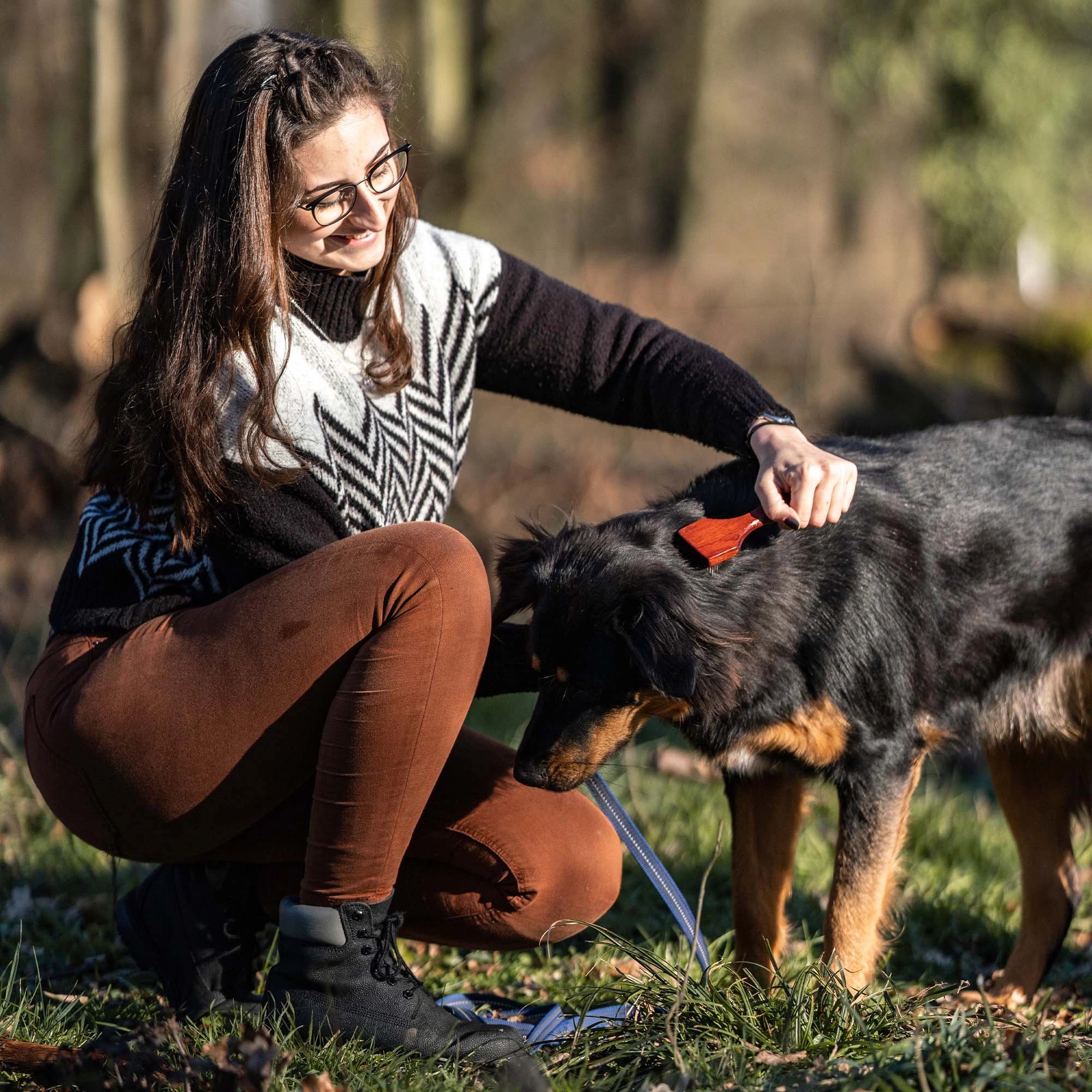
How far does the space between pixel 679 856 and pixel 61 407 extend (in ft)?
17.3

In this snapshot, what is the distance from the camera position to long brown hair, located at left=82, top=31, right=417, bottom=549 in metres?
2.41

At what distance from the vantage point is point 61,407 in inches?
289

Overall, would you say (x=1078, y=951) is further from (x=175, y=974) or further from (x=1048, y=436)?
(x=175, y=974)

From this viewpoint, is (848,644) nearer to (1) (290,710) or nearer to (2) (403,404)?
(2) (403,404)

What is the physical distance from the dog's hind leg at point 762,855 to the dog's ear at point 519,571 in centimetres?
69

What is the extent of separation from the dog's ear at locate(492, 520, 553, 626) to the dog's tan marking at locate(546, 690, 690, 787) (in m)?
0.33

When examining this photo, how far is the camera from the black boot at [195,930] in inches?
107

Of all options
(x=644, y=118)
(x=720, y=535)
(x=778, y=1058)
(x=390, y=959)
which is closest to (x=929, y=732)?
(x=720, y=535)

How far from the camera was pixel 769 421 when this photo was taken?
8.75 feet

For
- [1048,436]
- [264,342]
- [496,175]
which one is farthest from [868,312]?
[264,342]

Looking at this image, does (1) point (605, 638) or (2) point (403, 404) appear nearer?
(1) point (605, 638)

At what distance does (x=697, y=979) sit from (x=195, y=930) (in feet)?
3.79

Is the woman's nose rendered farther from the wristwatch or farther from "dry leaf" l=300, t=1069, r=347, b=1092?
"dry leaf" l=300, t=1069, r=347, b=1092

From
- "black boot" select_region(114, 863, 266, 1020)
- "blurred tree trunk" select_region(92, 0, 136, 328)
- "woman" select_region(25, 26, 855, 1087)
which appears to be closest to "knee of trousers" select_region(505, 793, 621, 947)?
"woman" select_region(25, 26, 855, 1087)
